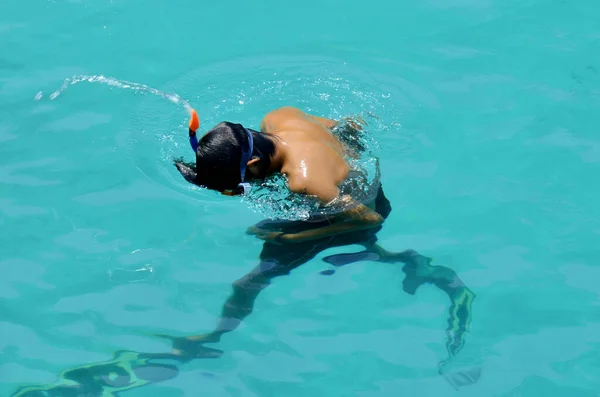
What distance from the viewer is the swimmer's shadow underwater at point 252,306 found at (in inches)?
162

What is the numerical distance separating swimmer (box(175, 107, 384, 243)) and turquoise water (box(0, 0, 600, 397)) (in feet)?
1.60

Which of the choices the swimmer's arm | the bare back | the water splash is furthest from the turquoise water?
the bare back

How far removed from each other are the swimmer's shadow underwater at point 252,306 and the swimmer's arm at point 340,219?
0.13 ft

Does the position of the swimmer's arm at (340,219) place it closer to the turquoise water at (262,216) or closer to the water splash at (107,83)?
the turquoise water at (262,216)

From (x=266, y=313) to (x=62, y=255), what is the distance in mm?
1286

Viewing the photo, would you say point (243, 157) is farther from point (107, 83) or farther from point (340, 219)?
point (107, 83)

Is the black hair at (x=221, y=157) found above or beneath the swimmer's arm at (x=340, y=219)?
above

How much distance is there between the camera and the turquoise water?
13.9ft

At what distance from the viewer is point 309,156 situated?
393 cm

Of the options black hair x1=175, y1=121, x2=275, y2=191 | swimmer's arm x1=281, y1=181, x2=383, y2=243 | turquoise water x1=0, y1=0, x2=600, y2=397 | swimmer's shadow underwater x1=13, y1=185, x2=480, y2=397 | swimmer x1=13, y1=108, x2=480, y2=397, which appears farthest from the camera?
turquoise water x1=0, y1=0, x2=600, y2=397

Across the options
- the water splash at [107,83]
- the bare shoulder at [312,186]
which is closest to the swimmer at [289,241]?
the bare shoulder at [312,186]

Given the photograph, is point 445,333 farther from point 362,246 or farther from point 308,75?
point 308,75

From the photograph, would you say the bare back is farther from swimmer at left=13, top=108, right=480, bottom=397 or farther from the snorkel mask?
the snorkel mask

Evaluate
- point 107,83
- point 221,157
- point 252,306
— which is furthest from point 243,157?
point 107,83
